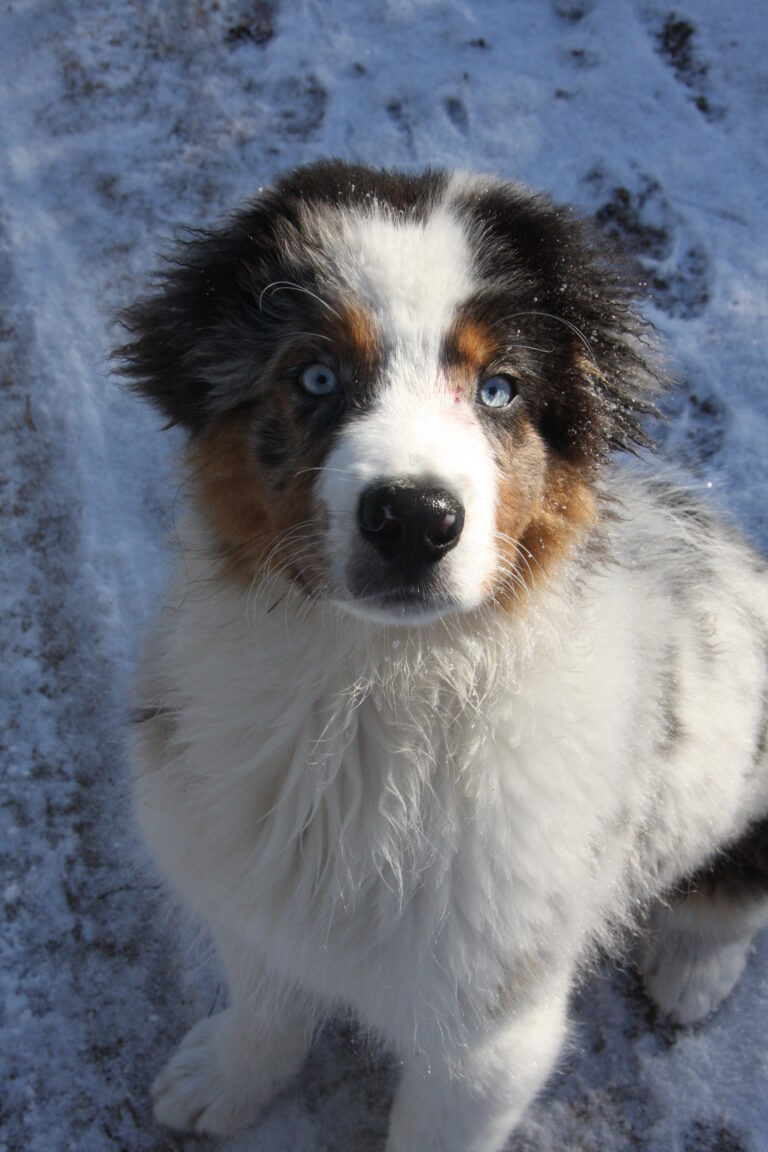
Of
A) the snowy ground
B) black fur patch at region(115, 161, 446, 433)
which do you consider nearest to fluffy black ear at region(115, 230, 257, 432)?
black fur patch at region(115, 161, 446, 433)

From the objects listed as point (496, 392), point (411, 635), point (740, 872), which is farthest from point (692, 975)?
point (496, 392)

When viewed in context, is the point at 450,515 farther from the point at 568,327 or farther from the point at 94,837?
the point at 94,837

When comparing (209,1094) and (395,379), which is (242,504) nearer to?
(395,379)

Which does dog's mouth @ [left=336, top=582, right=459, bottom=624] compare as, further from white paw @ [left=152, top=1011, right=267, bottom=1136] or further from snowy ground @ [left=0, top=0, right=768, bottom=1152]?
snowy ground @ [left=0, top=0, right=768, bottom=1152]

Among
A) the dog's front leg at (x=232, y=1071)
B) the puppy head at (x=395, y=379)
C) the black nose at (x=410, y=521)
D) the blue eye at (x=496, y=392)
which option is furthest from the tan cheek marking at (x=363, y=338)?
the dog's front leg at (x=232, y=1071)

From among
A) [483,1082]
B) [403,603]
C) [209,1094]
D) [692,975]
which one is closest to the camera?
[403,603]

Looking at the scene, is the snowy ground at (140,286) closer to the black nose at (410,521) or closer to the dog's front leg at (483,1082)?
the dog's front leg at (483,1082)
